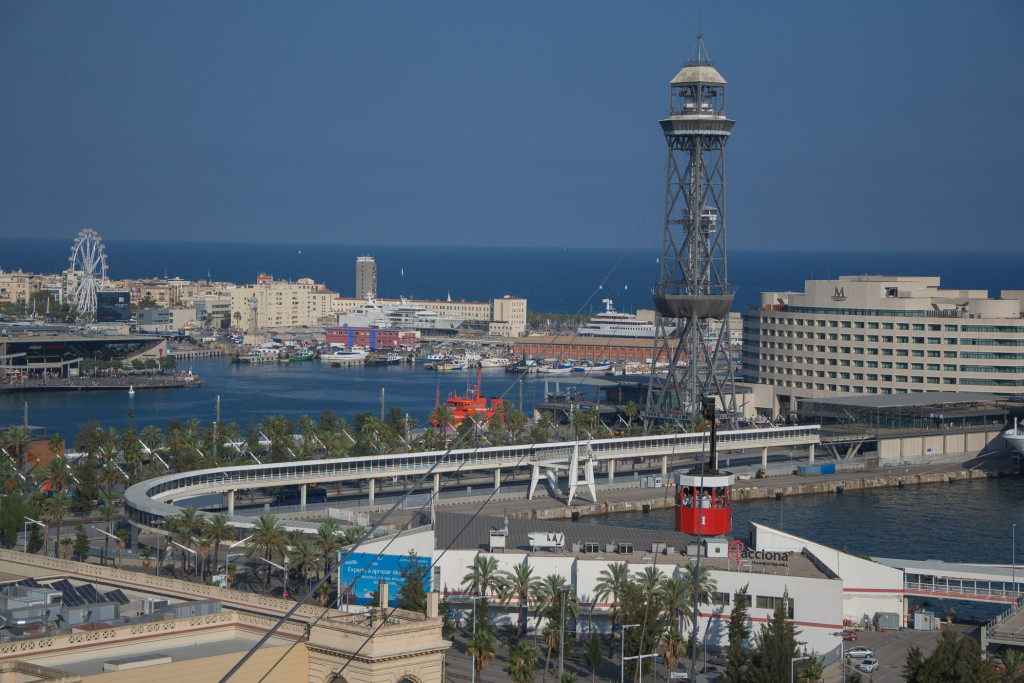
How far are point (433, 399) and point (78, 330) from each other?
82.6 ft

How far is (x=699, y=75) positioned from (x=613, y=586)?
81.2 ft

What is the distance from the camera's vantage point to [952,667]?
46.3 ft

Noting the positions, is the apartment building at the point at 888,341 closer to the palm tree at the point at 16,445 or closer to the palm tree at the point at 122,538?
the palm tree at the point at 16,445

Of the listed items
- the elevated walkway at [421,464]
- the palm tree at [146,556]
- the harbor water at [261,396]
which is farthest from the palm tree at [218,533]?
the harbor water at [261,396]

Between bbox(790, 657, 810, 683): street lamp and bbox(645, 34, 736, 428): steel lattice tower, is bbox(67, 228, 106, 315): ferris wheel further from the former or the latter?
bbox(790, 657, 810, 683): street lamp

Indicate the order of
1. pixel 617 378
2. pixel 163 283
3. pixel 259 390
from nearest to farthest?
pixel 617 378
pixel 259 390
pixel 163 283

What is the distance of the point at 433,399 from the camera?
180ft

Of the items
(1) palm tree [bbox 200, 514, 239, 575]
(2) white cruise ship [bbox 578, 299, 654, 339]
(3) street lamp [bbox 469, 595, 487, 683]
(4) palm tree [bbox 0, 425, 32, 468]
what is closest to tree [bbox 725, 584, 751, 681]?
(3) street lamp [bbox 469, 595, 487, 683]

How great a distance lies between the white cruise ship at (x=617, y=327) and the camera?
75.0 meters

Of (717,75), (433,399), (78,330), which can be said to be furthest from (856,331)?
(78,330)

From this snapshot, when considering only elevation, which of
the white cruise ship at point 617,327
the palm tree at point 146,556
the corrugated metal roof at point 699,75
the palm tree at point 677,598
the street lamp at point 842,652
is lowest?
the street lamp at point 842,652

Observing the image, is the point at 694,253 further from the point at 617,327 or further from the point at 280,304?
the point at 280,304

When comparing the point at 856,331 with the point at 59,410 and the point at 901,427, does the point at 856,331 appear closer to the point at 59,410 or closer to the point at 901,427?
the point at 901,427

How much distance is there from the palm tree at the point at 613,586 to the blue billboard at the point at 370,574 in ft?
7.10
